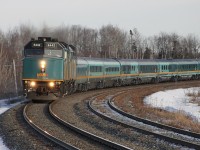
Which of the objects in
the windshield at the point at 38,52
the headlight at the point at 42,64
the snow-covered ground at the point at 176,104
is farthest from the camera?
the windshield at the point at 38,52

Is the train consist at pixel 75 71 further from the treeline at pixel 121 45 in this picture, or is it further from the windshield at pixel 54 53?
the treeline at pixel 121 45

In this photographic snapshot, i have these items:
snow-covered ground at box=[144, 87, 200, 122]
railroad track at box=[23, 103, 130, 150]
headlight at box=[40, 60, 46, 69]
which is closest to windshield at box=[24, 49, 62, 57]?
headlight at box=[40, 60, 46, 69]

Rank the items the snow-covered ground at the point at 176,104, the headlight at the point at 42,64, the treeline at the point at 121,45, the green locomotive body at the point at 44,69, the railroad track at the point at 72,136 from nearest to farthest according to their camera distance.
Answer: the railroad track at the point at 72,136, the snow-covered ground at the point at 176,104, the green locomotive body at the point at 44,69, the headlight at the point at 42,64, the treeline at the point at 121,45

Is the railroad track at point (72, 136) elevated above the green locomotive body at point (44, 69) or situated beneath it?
situated beneath

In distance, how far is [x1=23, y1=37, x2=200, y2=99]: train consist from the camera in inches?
826

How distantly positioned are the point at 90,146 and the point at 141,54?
354 feet

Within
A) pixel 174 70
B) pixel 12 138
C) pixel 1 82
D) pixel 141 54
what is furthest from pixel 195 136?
pixel 141 54

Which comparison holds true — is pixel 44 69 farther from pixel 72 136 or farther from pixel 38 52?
pixel 72 136

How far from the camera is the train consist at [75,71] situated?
20984 mm

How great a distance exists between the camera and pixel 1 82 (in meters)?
37.3

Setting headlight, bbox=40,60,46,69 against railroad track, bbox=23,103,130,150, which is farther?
headlight, bbox=40,60,46,69

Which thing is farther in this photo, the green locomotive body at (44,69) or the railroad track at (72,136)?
the green locomotive body at (44,69)

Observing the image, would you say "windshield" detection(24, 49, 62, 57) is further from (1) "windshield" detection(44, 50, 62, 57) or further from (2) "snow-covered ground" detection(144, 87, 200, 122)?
(2) "snow-covered ground" detection(144, 87, 200, 122)

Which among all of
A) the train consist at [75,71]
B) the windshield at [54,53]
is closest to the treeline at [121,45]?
the train consist at [75,71]
